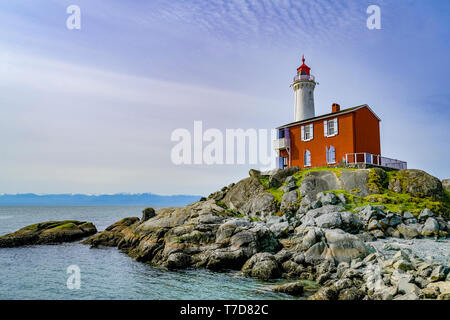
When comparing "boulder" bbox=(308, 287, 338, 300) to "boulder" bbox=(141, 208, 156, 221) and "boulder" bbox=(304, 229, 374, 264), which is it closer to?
"boulder" bbox=(304, 229, 374, 264)

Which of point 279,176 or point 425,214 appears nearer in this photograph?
point 425,214

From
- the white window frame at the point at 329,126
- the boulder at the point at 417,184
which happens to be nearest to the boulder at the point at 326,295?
the boulder at the point at 417,184

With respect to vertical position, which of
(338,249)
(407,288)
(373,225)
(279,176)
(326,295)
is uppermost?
(279,176)

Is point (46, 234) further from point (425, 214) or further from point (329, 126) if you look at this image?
point (425, 214)

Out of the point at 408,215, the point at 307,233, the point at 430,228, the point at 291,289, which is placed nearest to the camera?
the point at 291,289

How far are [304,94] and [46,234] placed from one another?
35.6m

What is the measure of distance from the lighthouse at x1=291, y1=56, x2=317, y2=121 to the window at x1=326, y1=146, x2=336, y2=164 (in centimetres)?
877

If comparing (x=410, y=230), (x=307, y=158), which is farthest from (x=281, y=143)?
(x=410, y=230)

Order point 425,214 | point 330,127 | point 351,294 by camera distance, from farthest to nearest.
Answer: point 330,127 → point 425,214 → point 351,294

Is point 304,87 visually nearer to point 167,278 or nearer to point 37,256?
point 167,278

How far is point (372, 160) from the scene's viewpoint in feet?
102

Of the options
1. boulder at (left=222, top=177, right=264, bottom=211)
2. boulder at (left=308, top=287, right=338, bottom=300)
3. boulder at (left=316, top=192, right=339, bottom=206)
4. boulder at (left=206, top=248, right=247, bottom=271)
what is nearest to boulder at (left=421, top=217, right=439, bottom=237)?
boulder at (left=316, top=192, right=339, bottom=206)
